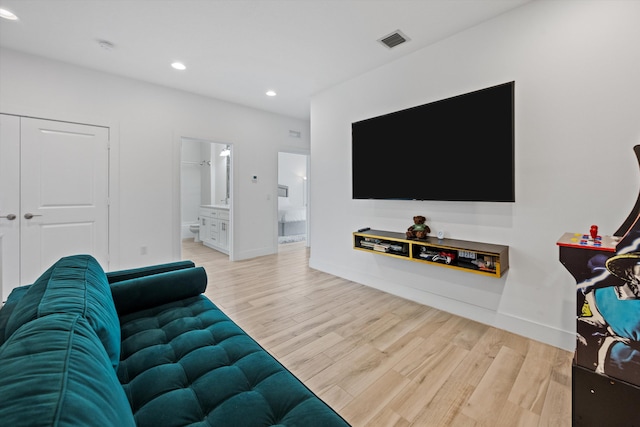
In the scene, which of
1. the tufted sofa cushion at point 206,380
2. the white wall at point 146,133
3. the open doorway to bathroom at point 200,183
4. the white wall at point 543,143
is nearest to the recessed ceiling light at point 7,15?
the white wall at point 146,133

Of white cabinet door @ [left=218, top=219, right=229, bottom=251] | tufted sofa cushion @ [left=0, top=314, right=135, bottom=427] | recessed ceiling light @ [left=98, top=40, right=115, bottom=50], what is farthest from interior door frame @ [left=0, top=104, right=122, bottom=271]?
tufted sofa cushion @ [left=0, top=314, right=135, bottom=427]

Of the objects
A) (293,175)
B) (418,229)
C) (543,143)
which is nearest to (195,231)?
(293,175)

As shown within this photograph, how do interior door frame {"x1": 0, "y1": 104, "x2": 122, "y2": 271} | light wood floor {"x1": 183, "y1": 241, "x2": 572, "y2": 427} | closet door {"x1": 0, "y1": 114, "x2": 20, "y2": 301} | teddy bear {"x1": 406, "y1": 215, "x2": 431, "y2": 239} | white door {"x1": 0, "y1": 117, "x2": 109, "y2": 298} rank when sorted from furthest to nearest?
1. interior door frame {"x1": 0, "y1": 104, "x2": 122, "y2": 271}
2. white door {"x1": 0, "y1": 117, "x2": 109, "y2": 298}
3. closet door {"x1": 0, "y1": 114, "x2": 20, "y2": 301}
4. teddy bear {"x1": 406, "y1": 215, "x2": 431, "y2": 239}
5. light wood floor {"x1": 183, "y1": 241, "x2": 572, "y2": 427}

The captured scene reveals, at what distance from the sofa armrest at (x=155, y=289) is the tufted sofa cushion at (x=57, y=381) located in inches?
36.5

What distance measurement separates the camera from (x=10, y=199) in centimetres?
303

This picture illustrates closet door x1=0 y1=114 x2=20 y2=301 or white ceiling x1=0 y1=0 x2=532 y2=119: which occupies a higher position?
white ceiling x1=0 y1=0 x2=532 y2=119

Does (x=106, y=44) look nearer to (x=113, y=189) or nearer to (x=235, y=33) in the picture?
(x=235, y=33)

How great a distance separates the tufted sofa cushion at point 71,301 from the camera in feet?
3.03

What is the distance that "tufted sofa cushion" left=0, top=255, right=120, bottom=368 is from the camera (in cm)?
92

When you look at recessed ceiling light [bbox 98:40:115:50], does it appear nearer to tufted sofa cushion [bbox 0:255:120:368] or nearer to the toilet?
tufted sofa cushion [bbox 0:255:120:368]

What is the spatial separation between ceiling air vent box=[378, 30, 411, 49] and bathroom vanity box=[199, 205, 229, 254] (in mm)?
3930

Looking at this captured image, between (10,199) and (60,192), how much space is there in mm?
413

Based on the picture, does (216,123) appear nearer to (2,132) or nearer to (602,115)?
(2,132)

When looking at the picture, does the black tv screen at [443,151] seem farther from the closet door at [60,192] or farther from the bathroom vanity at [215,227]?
the closet door at [60,192]
